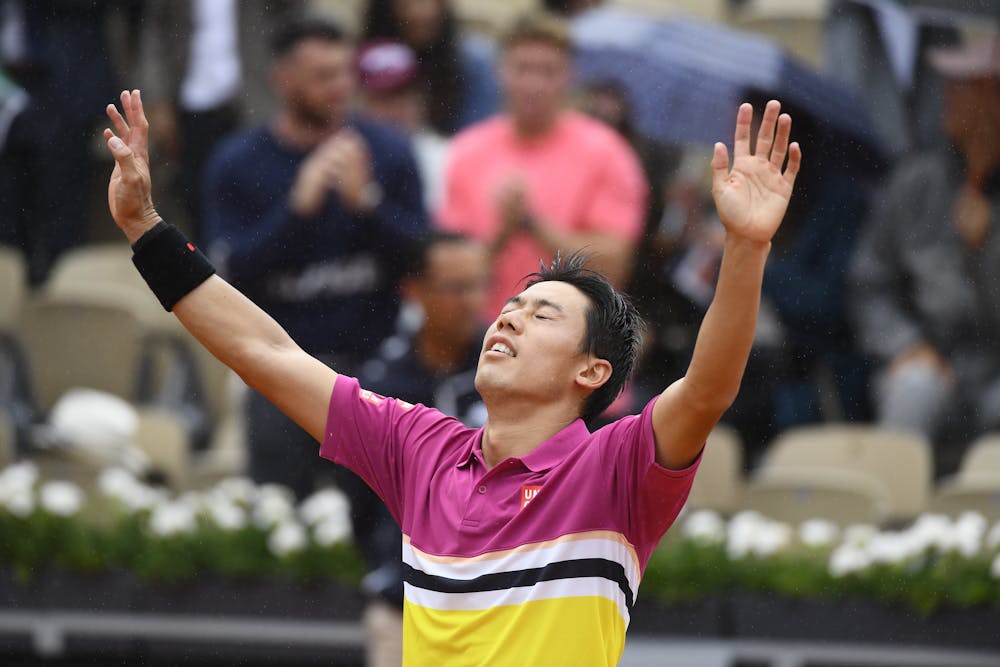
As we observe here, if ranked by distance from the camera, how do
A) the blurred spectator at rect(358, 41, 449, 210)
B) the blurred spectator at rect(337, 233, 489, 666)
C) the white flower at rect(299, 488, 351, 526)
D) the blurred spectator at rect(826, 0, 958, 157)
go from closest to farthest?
1. the blurred spectator at rect(337, 233, 489, 666)
2. the white flower at rect(299, 488, 351, 526)
3. the blurred spectator at rect(358, 41, 449, 210)
4. the blurred spectator at rect(826, 0, 958, 157)

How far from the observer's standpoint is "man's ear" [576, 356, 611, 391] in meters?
3.62

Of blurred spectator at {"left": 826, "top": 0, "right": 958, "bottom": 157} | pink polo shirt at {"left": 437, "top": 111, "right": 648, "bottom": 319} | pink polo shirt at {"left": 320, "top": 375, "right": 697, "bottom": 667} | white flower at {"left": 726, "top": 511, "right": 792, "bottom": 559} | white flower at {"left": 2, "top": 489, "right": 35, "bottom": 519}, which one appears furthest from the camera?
blurred spectator at {"left": 826, "top": 0, "right": 958, "bottom": 157}

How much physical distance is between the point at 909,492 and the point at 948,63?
2.12 metres

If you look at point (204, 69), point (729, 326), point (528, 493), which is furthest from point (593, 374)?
point (204, 69)

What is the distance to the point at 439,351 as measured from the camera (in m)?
6.20

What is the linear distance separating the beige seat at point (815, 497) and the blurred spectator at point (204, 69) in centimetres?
335

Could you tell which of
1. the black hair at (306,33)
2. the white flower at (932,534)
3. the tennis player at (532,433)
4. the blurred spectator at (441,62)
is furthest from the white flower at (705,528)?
the tennis player at (532,433)

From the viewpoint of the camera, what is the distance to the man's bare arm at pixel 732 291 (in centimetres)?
310

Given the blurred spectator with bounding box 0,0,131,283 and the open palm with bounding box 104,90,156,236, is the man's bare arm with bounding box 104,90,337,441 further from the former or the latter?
the blurred spectator with bounding box 0,0,131,283

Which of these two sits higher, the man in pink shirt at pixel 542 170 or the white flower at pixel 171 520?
the man in pink shirt at pixel 542 170

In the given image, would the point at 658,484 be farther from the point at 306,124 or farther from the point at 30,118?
the point at 30,118

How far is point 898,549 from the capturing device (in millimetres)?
6410

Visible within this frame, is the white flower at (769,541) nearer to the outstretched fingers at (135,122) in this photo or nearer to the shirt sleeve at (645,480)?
the shirt sleeve at (645,480)

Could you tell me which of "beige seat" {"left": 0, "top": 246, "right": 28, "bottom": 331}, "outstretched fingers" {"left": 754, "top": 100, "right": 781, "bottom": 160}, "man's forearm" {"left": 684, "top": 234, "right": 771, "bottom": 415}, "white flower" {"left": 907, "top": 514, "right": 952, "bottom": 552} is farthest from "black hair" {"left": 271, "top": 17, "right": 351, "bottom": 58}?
"man's forearm" {"left": 684, "top": 234, "right": 771, "bottom": 415}
